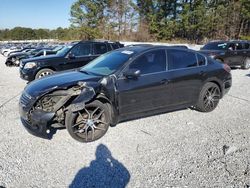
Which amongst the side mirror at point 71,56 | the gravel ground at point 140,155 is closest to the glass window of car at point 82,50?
the side mirror at point 71,56

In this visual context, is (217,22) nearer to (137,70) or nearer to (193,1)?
(193,1)

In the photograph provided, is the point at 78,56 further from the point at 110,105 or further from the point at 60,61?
the point at 110,105

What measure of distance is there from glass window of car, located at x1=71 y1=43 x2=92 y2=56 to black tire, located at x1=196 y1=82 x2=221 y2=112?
17.2 feet

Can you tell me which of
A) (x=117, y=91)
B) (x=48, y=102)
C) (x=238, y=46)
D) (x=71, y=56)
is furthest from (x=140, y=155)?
(x=238, y=46)

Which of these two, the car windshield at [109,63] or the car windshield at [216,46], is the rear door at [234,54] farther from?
the car windshield at [109,63]

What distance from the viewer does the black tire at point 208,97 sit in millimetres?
5438

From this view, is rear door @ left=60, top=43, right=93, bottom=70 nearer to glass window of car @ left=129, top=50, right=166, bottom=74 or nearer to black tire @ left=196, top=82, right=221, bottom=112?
glass window of car @ left=129, top=50, right=166, bottom=74

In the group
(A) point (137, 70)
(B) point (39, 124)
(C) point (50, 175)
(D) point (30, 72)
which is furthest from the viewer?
(D) point (30, 72)

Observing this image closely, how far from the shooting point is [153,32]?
4741 cm

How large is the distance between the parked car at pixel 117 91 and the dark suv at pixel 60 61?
385 centimetres

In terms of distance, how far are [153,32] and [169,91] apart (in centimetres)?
4454

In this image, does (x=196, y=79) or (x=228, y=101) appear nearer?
(x=196, y=79)

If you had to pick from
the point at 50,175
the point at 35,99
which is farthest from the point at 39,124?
the point at 50,175

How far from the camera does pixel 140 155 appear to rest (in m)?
3.67
